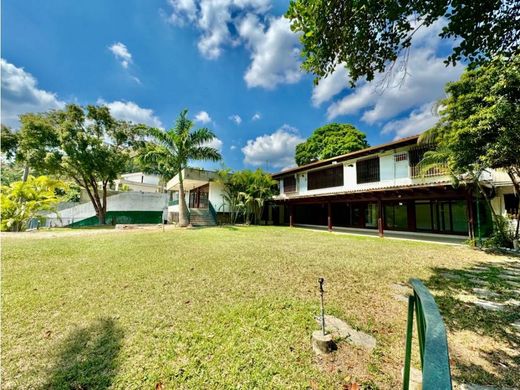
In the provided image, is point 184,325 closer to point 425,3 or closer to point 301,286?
point 301,286

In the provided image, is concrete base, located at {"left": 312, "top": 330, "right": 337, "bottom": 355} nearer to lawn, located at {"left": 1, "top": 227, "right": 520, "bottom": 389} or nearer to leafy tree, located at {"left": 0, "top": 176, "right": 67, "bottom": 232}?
lawn, located at {"left": 1, "top": 227, "right": 520, "bottom": 389}

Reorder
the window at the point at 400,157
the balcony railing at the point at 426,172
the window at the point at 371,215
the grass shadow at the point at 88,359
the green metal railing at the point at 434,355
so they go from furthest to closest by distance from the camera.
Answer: the window at the point at 371,215 < the window at the point at 400,157 < the balcony railing at the point at 426,172 < the grass shadow at the point at 88,359 < the green metal railing at the point at 434,355

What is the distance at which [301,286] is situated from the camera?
4918 millimetres

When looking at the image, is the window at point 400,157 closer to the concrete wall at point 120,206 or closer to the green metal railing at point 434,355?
the green metal railing at point 434,355

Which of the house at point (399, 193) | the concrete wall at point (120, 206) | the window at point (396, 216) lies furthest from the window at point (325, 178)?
the concrete wall at point (120, 206)

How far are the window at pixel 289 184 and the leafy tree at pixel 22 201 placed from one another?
1721 cm

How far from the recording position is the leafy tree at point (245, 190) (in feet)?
62.0

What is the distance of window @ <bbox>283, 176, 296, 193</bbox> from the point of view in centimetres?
2069

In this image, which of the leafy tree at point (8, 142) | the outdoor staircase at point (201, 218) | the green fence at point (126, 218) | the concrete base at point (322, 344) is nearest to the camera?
the concrete base at point (322, 344)

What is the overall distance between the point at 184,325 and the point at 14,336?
89.0 inches

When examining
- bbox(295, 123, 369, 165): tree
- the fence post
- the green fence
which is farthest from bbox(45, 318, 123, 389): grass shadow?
bbox(295, 123, 369, 165): tree

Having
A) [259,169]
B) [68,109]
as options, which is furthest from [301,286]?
[68,109]

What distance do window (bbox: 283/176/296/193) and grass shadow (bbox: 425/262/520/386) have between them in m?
14.5

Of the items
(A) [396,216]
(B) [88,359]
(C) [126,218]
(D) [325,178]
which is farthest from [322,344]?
(C) [126,218]
